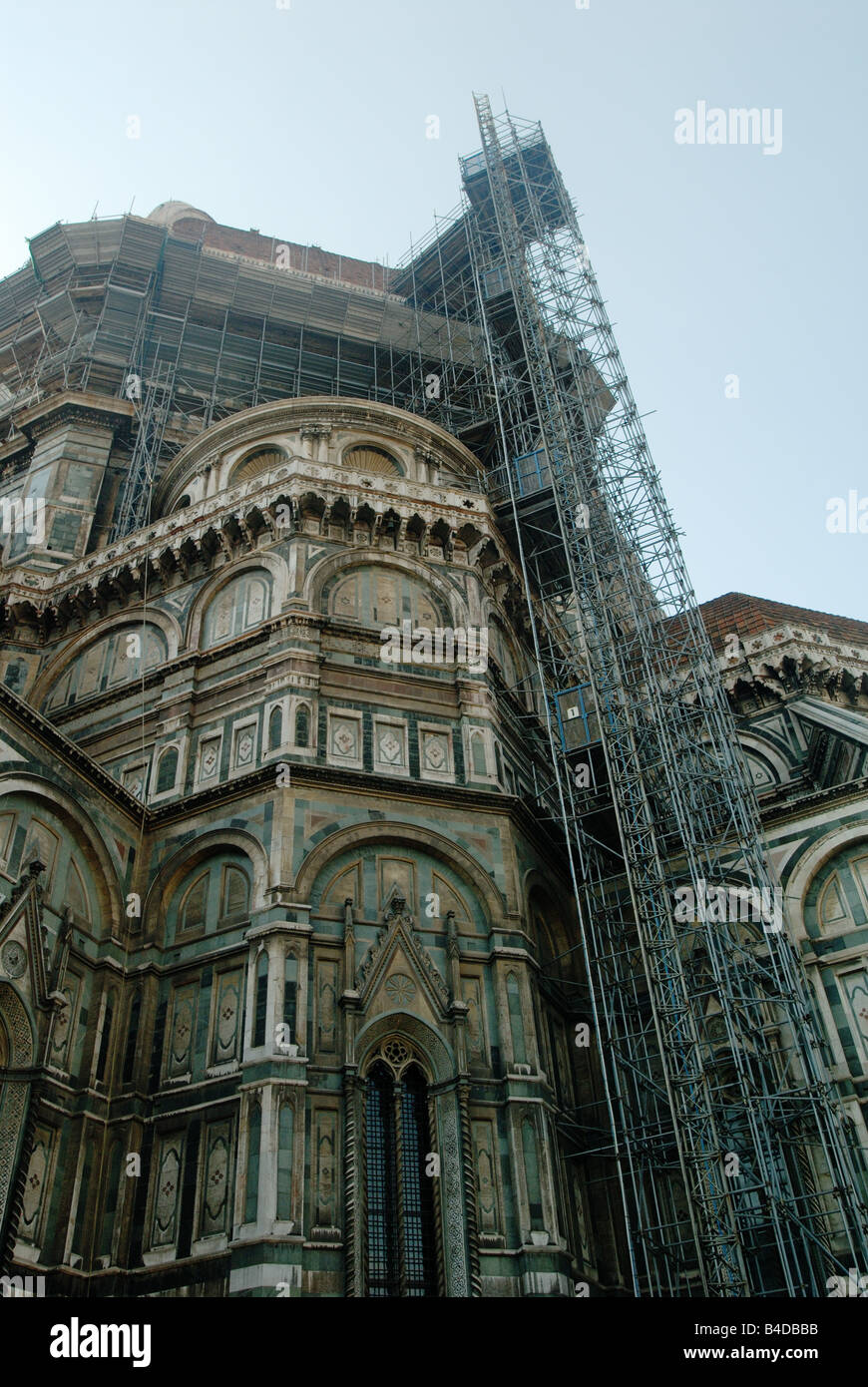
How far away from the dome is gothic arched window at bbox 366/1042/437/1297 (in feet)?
180

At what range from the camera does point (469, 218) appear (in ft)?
168

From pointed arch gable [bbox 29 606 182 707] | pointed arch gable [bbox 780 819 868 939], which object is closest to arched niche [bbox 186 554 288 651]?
pointed arch gable [bbox 29 606 182 707]

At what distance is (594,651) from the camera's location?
3166 cm

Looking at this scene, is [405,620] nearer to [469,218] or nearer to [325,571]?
[325,571]

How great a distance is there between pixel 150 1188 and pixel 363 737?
1032 cm

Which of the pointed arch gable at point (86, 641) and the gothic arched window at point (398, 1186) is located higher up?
the pointed arch gable at point (86, 641)
